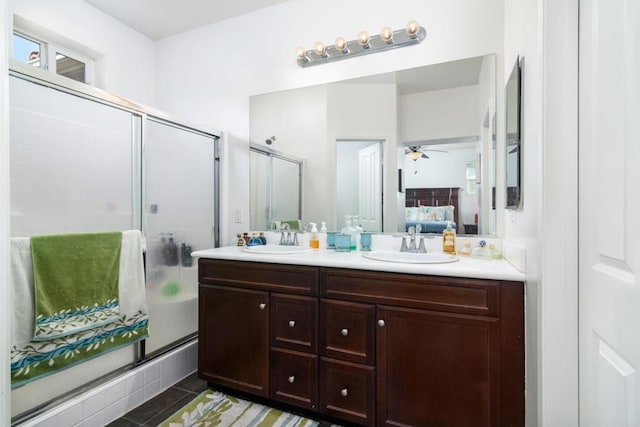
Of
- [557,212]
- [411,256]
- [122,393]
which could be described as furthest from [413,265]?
[122,393]

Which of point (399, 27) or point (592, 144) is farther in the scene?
point (399, 27)

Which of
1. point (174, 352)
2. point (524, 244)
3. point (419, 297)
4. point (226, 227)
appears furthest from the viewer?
point (226, 227)

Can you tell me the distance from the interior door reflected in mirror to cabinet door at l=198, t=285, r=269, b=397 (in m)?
1.29

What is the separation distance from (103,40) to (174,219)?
147 centimetres

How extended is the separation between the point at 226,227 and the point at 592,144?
2.21 metres

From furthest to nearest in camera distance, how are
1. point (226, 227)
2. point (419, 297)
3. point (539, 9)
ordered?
point (226, 227) < point (419, 297) < point (539, 9)

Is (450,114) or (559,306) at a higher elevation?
(450,114)

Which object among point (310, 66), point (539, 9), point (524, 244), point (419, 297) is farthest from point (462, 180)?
point (310, 66)

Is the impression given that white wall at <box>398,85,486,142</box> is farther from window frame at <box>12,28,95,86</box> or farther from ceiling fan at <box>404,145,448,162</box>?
window frame at <box>12,28,95,86</box>

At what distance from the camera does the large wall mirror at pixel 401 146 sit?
1780mm

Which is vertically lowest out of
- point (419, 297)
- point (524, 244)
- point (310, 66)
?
point (419, 297)

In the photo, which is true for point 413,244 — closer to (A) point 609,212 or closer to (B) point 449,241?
(B) point 449,241

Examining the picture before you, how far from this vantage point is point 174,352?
207 centimetres

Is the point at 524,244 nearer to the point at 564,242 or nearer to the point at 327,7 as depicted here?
the point at 564,242
